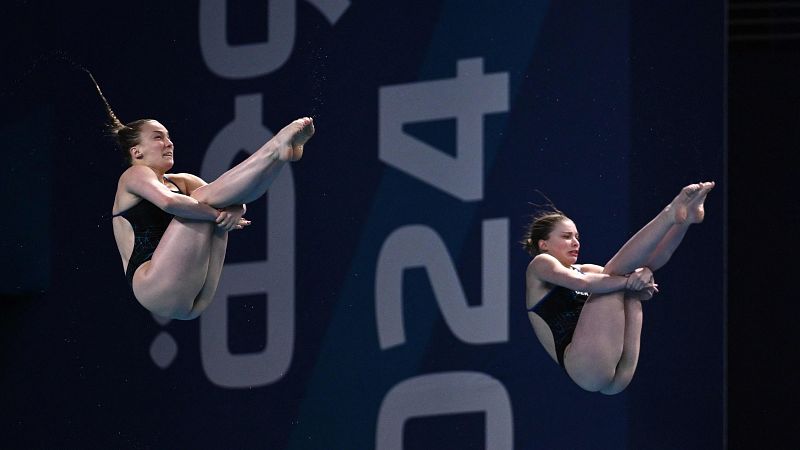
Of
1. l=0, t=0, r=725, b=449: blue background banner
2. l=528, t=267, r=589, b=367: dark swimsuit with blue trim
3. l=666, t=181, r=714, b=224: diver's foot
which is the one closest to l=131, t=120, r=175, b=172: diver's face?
l=528, t=267, r=589, b=367: dark swimsuit with blue trim

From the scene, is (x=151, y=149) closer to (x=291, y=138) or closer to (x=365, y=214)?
(x=291, y=138)

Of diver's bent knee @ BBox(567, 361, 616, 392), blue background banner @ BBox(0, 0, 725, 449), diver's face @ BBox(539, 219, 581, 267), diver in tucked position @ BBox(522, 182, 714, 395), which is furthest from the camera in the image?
blue background banner @ BBox(0, 0, 725, 449)

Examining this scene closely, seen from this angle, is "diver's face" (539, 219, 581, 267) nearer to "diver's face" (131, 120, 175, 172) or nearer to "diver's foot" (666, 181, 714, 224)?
"diver's foot" (666, 181, 714, 224)

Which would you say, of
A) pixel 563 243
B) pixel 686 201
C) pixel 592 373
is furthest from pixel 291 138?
pixel 592 373

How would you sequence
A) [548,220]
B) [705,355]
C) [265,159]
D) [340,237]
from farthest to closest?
[340,237] < [705,355] < [548,220] < [265,159]

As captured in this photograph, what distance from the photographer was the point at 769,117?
25.6 ft

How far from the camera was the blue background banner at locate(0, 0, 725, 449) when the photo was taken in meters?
7.50

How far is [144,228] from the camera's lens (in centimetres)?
550

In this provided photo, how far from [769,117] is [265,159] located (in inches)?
157

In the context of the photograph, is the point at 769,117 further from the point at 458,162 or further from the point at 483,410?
the point at 483,410

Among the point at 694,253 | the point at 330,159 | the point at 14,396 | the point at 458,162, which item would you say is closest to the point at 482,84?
the point at 458,162

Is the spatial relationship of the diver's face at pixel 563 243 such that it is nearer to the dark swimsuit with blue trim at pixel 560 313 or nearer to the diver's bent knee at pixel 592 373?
the dark swimsuit with blue trim at pixel 560 313

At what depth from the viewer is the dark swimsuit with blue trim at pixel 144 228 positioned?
216 inches

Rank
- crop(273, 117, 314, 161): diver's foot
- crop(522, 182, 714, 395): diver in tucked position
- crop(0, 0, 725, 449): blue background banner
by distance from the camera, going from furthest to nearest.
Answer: crop(0, 0, 725, 449): blue background banner, crop(522, 182, 714, 395): diver in tucked position, crop(273, 117, 314, 161): diver's foot
